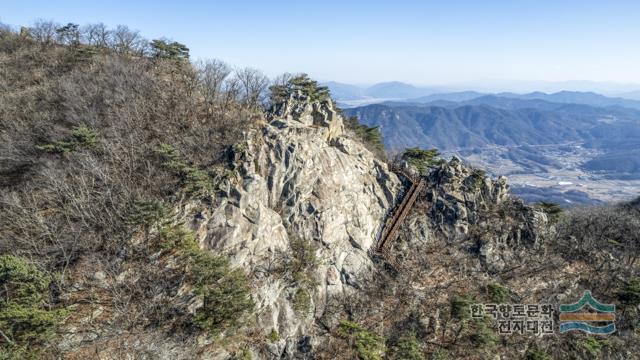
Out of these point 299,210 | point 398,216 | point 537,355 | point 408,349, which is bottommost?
point 537,355

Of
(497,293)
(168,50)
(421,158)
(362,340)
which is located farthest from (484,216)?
(168,50)

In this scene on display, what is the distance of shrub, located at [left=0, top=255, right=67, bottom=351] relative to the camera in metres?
14.0

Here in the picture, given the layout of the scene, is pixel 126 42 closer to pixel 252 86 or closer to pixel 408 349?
pixel 252 86

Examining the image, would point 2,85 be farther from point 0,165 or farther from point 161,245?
point 161,245

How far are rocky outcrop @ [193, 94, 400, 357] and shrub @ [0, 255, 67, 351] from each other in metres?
8.49

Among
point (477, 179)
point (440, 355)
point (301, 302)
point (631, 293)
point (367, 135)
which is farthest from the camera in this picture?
point (367, 135)

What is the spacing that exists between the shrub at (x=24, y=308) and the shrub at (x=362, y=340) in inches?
660

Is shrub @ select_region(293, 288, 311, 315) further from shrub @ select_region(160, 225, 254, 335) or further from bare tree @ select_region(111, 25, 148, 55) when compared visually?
bare tree @ select_region(111, 25, 148, 55)

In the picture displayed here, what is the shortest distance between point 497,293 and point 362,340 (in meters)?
12.6

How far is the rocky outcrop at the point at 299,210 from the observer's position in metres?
21.7

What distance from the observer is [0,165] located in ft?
76.3

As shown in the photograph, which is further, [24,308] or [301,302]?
[301,302]

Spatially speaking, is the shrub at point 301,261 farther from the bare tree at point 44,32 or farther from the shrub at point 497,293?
the bare tree at point 44,32

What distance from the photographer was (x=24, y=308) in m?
14.2
